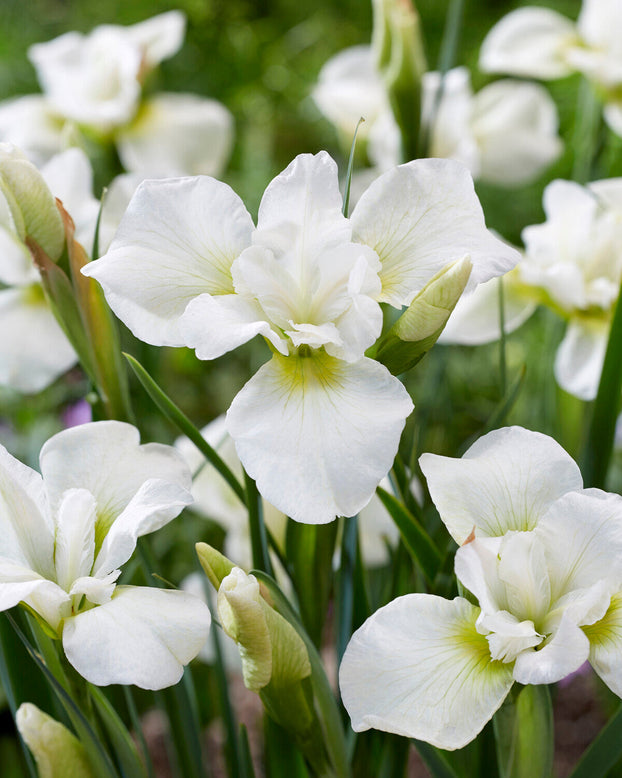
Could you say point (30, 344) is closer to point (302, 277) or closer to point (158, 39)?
point (302, 277)

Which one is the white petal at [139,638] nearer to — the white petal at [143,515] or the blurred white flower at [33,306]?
the white petal at [143,515]

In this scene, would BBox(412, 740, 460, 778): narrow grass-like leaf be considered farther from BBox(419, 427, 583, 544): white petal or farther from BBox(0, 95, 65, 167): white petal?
BBox(0, 95, 65, 167): white petal

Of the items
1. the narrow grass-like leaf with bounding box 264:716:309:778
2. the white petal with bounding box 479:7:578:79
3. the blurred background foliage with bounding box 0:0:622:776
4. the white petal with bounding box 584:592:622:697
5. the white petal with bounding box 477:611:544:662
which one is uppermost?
the white petal with bounding box 479:7:578:79

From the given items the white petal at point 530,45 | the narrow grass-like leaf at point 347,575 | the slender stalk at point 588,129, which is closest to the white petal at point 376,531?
the narrow grass-like leaf at point 347,575

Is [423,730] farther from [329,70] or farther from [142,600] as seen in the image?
[329,70]

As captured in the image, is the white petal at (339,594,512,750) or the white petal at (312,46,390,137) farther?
the white petal at (312,46,390,137)

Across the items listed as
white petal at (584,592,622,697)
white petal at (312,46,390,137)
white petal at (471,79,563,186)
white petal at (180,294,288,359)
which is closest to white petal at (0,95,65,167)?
white petal at (312,46,390,137)
